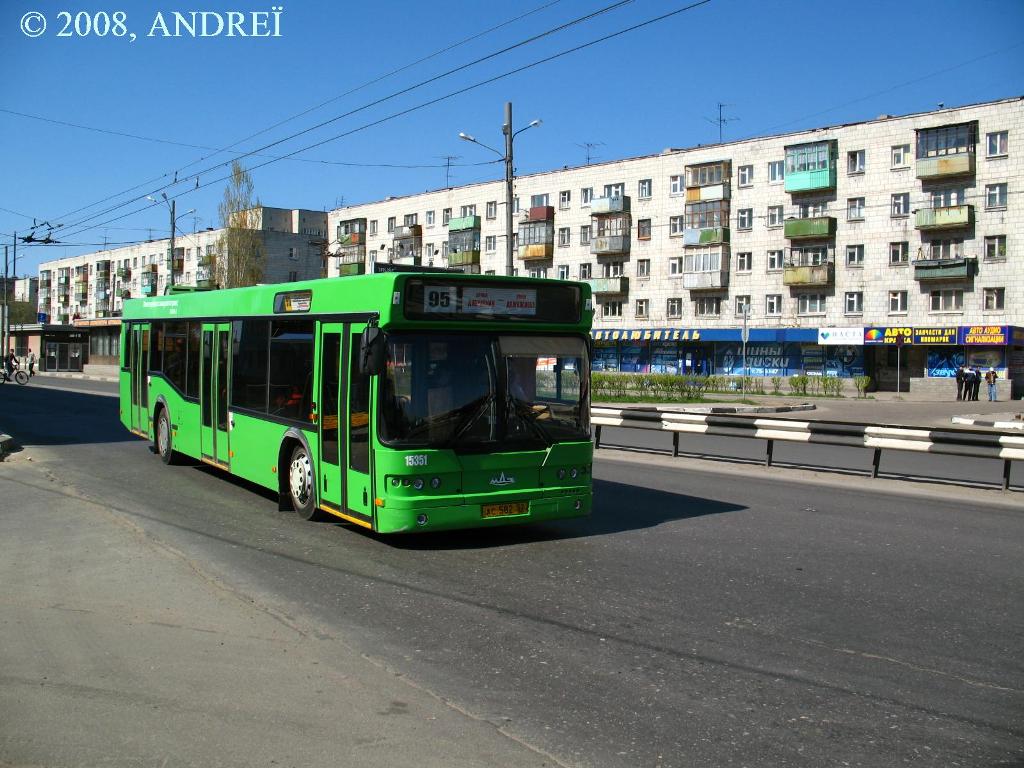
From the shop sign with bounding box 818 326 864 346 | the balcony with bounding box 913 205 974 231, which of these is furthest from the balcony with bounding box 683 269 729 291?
the balcony with bounding box 913 205 974 231

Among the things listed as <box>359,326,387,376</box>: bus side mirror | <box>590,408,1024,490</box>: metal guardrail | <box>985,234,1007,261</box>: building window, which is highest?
<box>985,234,1007,261</box>: building window

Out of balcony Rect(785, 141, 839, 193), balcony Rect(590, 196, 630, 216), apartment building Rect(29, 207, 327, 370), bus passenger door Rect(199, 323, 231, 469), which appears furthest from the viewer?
apartment building Rect(29, 207, 327, 370)

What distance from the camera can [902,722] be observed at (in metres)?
4.75

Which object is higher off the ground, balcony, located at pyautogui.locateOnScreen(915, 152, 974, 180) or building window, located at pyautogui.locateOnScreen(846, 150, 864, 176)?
building window, located at pyautogui.locateOnScreen(846, 150, 864, 176)

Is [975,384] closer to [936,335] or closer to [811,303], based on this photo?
[936,335]

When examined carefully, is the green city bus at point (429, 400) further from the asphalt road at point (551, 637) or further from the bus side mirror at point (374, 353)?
the asphalt road at point (551, 637)

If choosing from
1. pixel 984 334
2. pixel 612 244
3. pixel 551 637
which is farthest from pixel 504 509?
pixel 612 244

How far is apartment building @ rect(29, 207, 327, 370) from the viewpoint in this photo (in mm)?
78000

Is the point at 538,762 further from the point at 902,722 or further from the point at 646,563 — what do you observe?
the point at 646,563

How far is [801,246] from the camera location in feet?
200

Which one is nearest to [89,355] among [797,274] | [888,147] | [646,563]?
[797,274]

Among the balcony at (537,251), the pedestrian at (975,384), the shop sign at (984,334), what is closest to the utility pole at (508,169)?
the pedestrian at (975,384)

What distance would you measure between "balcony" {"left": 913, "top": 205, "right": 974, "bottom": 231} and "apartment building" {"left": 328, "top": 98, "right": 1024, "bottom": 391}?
0.11m

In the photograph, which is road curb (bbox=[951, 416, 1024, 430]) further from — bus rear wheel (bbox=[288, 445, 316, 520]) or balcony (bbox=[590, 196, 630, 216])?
balcony (bbox=[590, 196, 630, 216])
